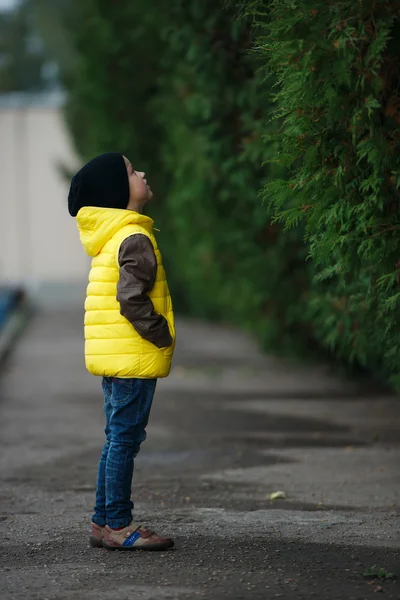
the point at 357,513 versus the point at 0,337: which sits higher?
the point at 357,513

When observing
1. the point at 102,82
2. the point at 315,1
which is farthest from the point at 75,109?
the point at 315,1

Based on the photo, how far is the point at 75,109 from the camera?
104ft

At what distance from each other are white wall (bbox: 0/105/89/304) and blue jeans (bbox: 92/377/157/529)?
44.3 meters

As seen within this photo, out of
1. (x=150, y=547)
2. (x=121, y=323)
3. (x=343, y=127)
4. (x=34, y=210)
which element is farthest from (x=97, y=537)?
(x=34, y=210)

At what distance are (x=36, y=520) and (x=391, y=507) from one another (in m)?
1.95

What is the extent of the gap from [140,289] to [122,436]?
69 cm

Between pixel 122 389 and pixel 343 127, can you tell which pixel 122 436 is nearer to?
pixel 122 389

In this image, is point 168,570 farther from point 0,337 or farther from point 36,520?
point 0,337

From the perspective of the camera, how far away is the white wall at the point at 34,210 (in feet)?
165

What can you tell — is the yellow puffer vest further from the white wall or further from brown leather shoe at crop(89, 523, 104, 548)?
the white wall

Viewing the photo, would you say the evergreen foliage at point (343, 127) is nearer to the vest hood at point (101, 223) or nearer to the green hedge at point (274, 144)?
the green hedge at point (274, 144)

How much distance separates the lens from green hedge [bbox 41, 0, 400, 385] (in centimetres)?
579

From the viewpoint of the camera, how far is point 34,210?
50625 mm

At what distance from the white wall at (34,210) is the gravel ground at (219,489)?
35426mm
